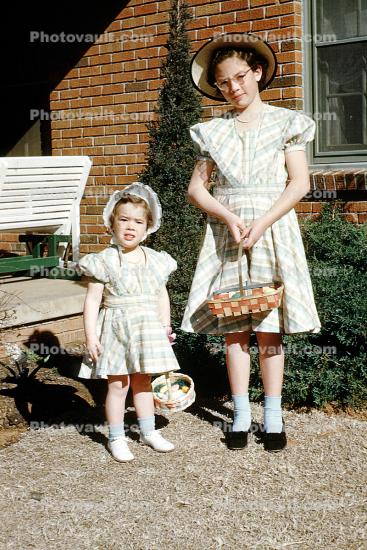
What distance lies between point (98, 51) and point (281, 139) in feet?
13.5

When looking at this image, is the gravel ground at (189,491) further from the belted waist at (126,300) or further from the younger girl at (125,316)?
the belted waist at (126,300)

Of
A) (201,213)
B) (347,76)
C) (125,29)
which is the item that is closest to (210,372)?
(201,213)

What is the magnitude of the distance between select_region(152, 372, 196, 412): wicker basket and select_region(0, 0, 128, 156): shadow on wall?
421 centimetres

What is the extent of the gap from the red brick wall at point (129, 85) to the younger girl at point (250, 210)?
1968 mm

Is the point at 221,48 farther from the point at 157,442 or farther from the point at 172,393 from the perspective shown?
the point at 157,442

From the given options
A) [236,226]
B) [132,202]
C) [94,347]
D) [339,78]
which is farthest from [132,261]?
[339,78]

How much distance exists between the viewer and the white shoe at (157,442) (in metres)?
3.63

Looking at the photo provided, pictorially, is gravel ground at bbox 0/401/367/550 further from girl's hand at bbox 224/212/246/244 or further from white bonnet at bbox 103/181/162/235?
white bonnet at bbox 103/181/162/235

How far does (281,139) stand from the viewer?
3469mm

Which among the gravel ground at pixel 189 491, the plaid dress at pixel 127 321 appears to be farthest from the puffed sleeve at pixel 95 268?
the gravel ground at pixel 189 491

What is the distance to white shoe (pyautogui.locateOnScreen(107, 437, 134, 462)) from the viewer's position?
3521mm

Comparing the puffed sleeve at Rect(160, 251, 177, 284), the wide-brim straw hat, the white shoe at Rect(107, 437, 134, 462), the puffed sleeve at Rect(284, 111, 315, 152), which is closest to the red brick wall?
the wide-brim straw hat

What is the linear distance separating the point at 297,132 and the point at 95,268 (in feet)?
3.85

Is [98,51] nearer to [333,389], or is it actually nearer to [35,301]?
[35,301]
